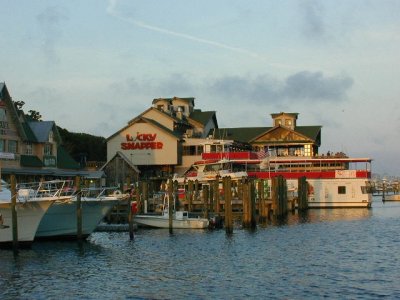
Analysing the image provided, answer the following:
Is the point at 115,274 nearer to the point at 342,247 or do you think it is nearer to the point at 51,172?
the point at 342,247

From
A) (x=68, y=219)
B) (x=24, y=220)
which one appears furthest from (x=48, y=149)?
(x=24, y=220)

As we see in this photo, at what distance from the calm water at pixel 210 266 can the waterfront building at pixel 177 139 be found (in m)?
44.8

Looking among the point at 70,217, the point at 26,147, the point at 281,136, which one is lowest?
the point at 70,217

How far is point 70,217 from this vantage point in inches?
1818

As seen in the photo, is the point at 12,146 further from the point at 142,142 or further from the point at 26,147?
the point at 142,142

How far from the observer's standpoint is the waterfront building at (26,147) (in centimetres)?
6912

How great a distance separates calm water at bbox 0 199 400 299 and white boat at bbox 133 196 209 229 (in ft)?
5.36

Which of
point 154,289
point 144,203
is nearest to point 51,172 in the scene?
point 144,203

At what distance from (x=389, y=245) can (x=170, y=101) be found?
72563 millimetres

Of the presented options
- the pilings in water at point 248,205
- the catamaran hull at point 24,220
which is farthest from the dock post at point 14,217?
the pilings in water at point 248,205

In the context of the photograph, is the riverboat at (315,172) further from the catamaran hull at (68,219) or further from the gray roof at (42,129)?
the catamaran hull at (68,219)

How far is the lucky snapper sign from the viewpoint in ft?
333

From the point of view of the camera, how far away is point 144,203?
203 ft

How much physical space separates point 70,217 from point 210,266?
13.9m
